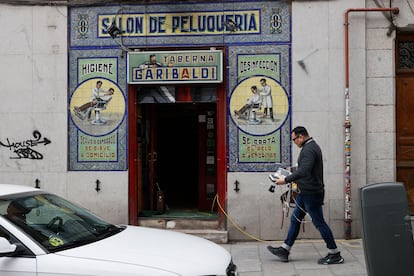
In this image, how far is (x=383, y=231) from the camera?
4695 millimetres

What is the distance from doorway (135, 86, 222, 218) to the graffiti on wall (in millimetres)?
1776

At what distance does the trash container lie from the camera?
469 cm

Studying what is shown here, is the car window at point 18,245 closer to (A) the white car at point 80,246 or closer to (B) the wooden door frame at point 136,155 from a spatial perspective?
(A) the white car at point 80,246

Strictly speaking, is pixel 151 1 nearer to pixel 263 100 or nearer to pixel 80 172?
pixel 263 100

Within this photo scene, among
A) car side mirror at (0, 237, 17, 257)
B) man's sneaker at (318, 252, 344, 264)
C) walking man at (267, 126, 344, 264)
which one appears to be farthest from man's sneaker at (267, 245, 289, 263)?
car side mirror at (0, 237, 17, 257)

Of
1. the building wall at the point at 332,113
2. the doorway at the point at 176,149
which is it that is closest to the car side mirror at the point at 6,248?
the building wall at the point at 332,113

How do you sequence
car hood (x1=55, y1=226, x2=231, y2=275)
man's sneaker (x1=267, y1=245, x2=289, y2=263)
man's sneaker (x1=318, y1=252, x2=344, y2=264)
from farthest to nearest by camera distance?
man's sneaker (x1=267, y1=245, x2=289, y2=263) < man's sneaker (x1=318, y1=252, x2=344, y2=264) < car hood (x1=55, y1=226, x2=231, y2=275)

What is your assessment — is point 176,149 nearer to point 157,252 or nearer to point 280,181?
point 280,181

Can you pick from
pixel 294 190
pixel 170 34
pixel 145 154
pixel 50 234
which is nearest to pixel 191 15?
pixel 170 34

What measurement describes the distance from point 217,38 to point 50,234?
17.8 feet

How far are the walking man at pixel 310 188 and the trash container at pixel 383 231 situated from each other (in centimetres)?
215

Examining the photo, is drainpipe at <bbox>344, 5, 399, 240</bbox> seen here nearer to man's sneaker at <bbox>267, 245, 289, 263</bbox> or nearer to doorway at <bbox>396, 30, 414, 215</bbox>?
doorway at <bbox>396, 30, 414, 215</bbox>

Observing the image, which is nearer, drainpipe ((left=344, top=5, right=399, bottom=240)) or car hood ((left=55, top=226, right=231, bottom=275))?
car hood ((left=55, top=226, right=231, bottom=275))

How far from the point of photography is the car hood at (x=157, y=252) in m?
4.12
